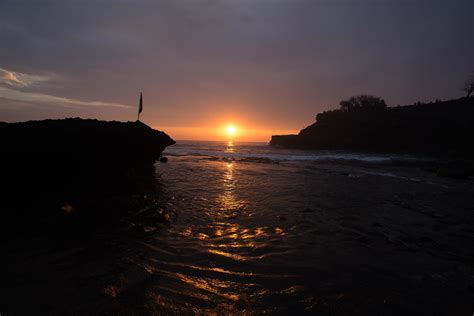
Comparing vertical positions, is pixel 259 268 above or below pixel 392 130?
below

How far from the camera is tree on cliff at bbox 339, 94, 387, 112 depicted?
73.9m

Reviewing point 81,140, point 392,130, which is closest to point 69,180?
point 81,140

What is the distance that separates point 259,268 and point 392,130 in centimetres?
6400

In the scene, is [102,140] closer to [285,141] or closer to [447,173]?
[447,173]

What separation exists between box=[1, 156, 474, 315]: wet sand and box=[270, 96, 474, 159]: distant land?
160ft

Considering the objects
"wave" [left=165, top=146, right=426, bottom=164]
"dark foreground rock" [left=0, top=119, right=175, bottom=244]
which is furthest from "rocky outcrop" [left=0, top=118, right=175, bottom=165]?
"wave" [left=165, top=146, right=426, bottom=164]

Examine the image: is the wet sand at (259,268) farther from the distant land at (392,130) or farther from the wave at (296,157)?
the distant land at (392,130)

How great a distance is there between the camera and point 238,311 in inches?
98.0

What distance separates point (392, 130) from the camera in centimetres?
5416

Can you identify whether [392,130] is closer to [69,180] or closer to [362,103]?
[362,103]

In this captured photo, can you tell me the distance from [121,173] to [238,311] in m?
10.4

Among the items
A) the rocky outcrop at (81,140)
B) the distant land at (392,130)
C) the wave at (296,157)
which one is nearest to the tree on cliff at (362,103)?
the distant land at (392,130)

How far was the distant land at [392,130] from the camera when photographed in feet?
158

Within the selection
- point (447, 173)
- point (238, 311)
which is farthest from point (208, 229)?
point (447, 173)
